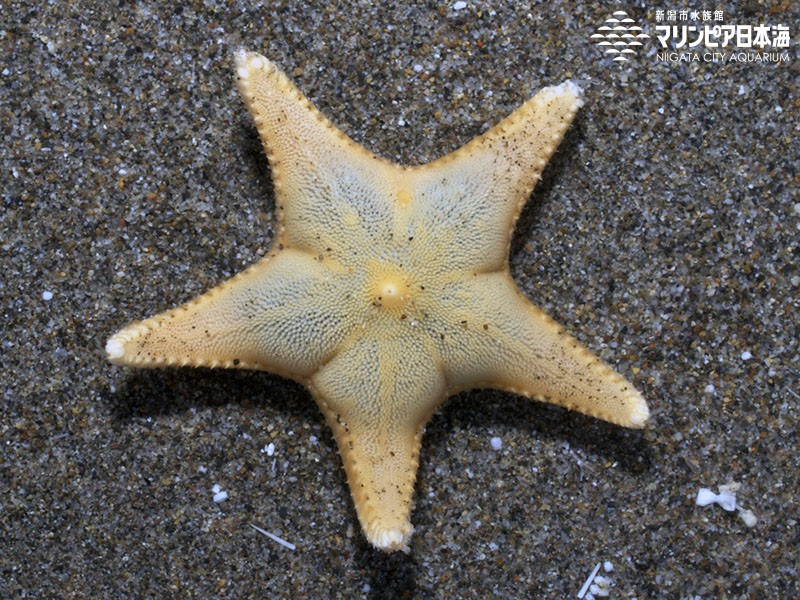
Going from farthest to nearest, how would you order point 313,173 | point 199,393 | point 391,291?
point 199,393 < point 313,173 < point 391,291

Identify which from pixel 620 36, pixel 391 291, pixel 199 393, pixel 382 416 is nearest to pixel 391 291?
pixel 391 291

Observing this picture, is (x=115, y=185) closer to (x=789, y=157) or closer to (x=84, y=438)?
(x=84, y=438)

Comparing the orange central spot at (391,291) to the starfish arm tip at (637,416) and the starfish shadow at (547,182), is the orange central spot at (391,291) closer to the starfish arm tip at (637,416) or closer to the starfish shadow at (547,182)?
the starfish shadow at (547,182)

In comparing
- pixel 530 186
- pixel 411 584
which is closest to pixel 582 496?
pixel 411 584

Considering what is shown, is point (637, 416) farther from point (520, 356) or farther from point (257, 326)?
point (257, 326)

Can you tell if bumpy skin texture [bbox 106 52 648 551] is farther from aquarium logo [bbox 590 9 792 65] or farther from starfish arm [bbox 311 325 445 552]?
aquarium logo [bbox 590 9 792 65]

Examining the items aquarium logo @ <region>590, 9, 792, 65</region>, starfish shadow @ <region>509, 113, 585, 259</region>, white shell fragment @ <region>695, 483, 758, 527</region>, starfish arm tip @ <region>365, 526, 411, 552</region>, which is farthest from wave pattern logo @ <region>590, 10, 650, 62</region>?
starfish arm tip @ <region>365, 526, 411, 552</region>

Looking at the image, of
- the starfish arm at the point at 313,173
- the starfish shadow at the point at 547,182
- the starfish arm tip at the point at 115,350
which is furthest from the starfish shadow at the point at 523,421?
the starfish arm tip at the point at 115,350
